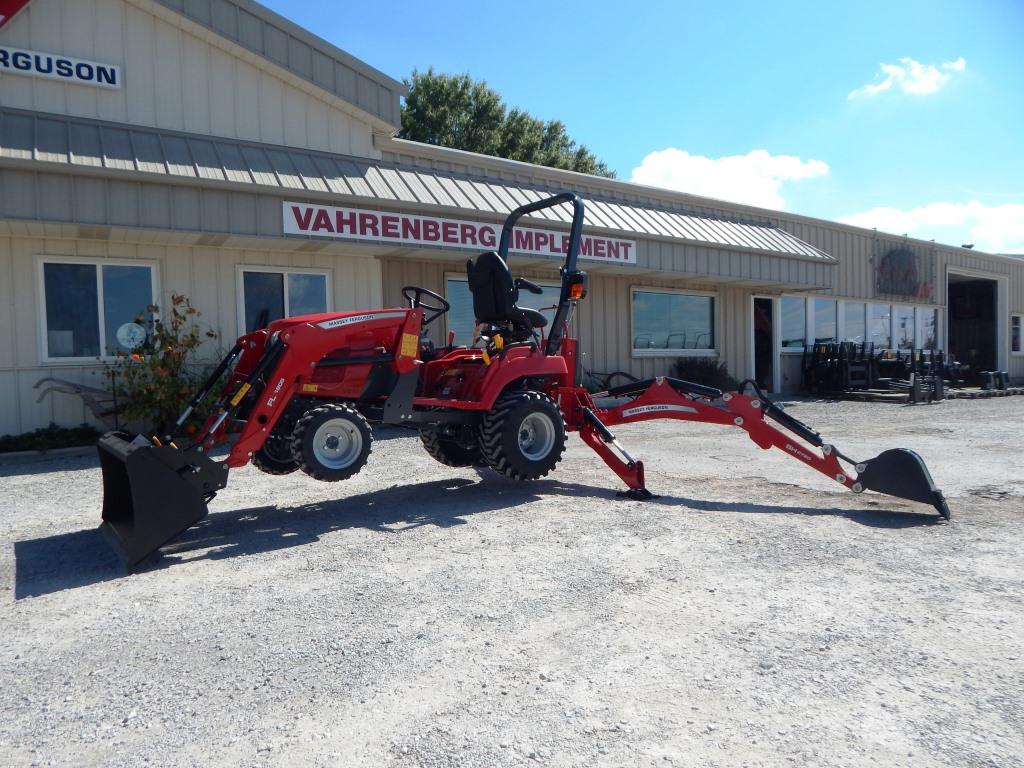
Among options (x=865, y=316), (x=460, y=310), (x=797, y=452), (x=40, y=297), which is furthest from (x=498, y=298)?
(x=865, y=316)

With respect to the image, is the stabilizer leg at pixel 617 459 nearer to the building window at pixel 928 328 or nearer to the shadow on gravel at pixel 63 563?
the shadow on gravel at pixel 63 563

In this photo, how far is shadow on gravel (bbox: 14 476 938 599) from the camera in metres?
4.68

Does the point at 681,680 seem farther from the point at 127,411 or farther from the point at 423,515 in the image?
the point at 127,411

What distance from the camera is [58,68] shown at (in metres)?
9.42

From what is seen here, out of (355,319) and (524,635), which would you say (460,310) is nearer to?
(355,319)

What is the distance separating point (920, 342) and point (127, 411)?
74.3 ft

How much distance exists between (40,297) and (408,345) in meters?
6.13

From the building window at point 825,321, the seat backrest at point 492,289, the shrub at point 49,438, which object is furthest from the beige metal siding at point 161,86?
the building window at point 825,321

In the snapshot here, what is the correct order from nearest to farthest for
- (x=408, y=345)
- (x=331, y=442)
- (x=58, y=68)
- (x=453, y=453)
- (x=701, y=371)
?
(x=331, y=442), (x=408, y=345), (x=453, y=453), (x=58, y=68), (x=701, y=371)

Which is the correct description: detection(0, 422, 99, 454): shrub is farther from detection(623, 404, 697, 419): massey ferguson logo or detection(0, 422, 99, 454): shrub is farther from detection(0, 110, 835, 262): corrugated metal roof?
detection(623, 404, 697, 419): massey ferguson logo

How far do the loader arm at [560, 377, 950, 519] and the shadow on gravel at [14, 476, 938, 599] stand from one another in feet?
0.78

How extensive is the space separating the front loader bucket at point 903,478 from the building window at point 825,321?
49.1 feet

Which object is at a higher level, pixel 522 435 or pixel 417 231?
pixel 417 231

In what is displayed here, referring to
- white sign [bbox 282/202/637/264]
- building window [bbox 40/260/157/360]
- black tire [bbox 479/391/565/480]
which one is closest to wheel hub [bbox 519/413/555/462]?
black tire [bbox 479/391/565/480]
